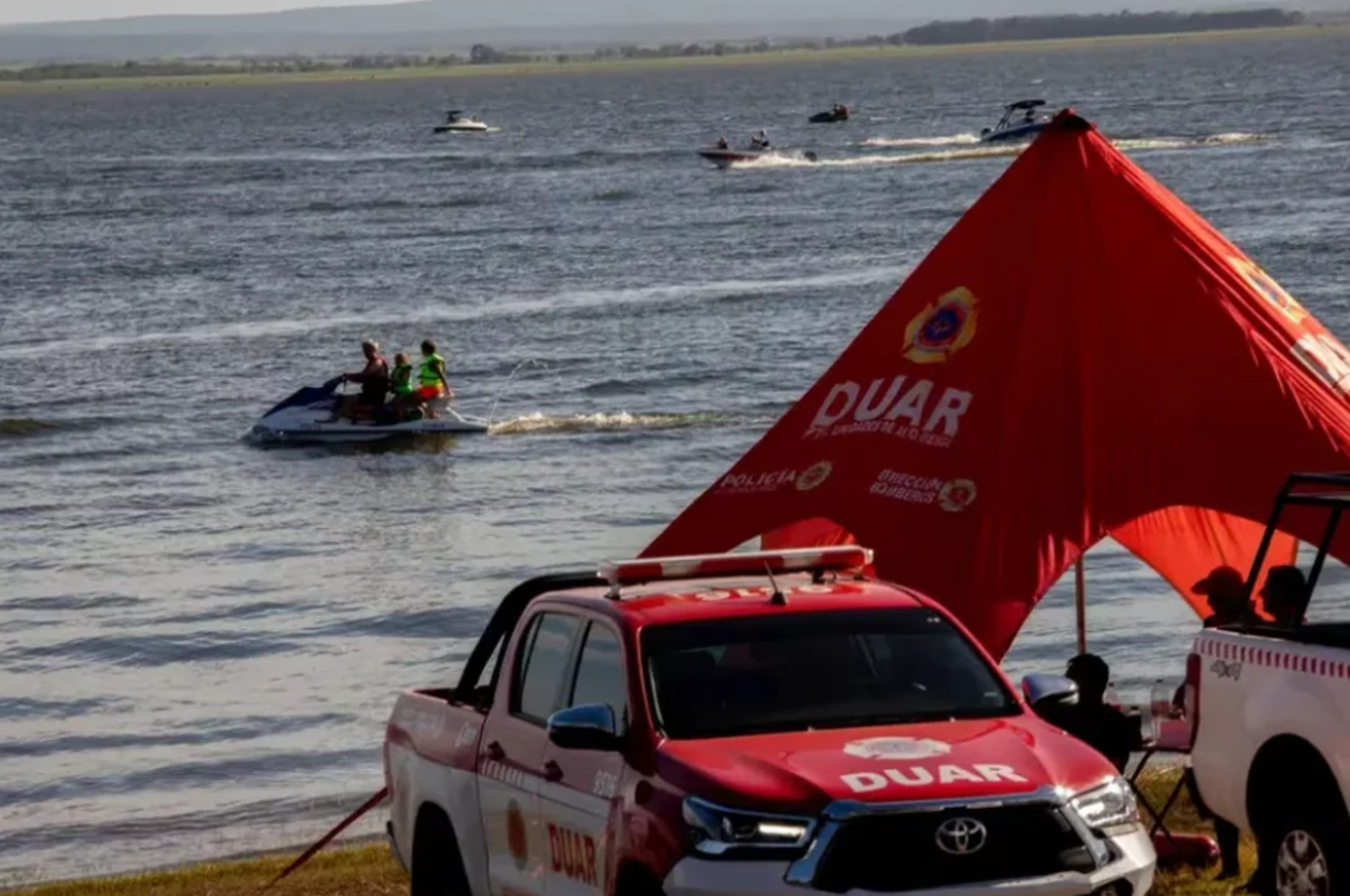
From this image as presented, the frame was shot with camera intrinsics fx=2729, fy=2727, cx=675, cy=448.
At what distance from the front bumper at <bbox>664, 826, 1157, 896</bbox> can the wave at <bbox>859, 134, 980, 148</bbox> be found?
10753 cm

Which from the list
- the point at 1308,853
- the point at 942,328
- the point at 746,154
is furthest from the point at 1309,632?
the point at 746,154

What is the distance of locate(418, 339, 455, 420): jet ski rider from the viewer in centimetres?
3775

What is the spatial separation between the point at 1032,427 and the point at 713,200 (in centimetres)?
7631

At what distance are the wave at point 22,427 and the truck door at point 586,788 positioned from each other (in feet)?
114

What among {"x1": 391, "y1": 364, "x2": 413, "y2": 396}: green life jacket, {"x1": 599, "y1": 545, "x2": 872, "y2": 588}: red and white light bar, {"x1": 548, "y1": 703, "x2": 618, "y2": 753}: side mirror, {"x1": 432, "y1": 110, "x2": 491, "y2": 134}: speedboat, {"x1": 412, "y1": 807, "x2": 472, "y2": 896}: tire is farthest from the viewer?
{"x1": 432, "y1": 110, "x2": 491, "y2": 134}: speedboat

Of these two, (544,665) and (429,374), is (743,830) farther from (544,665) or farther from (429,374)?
(429,374)

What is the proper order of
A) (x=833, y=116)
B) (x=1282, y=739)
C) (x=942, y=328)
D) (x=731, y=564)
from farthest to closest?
(x=833, y=116) < (x=942, y=328) < (x=731, y=564) < (x=1282, y=739)

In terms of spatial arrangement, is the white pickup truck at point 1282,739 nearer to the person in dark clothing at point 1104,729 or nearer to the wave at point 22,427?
the person in dark clothing at point 1104,729

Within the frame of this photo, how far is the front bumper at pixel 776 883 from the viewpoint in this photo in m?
Result: 8.30

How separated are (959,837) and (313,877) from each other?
6.11m

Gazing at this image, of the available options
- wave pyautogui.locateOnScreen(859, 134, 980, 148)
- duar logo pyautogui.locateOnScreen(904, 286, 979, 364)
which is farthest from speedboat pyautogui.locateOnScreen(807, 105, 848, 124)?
duar logo pyautogui.locateOnScreen(904, 286, 979, 364)

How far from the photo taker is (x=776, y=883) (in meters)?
8.31

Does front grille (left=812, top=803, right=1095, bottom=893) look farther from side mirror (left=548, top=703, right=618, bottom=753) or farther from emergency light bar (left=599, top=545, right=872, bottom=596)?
emergency light bar (left=599, top=545, right=872, bottom=596)

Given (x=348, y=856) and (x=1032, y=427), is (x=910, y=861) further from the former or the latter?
(x=348, y=856)
